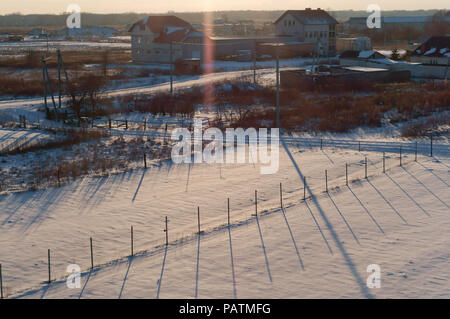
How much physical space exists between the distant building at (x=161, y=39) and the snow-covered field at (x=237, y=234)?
32.9 meters

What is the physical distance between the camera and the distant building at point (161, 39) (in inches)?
1948

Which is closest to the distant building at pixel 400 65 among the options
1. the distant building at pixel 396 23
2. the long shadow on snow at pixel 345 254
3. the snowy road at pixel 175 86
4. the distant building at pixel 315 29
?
the snowy road at pixel 175 86

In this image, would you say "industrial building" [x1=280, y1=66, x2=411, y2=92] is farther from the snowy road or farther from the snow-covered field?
the snow-covered field

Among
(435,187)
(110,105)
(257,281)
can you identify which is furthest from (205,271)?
(110,105)

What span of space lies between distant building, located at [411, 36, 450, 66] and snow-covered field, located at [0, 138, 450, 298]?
89.4 feet

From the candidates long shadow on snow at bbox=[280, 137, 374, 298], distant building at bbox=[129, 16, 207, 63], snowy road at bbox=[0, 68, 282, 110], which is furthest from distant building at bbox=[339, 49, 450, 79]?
long shadow on snow at bbox=[280, 137, 374, 298]

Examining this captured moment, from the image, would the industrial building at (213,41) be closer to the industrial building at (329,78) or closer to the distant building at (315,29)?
the distant building at (315,29)

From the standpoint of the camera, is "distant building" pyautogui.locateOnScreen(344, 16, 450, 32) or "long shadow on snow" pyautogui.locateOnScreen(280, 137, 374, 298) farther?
"distant building" pyautogui.locateOnScreen(344, 16, 450, 32)

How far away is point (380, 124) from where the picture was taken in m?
24.1

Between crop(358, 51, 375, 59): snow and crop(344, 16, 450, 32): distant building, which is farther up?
crop(344, 16, 450, 32): distant building

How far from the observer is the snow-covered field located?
389 inches

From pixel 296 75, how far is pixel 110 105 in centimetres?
1203

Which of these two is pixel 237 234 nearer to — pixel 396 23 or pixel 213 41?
pixel 213 41

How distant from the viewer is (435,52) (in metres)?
43.3
